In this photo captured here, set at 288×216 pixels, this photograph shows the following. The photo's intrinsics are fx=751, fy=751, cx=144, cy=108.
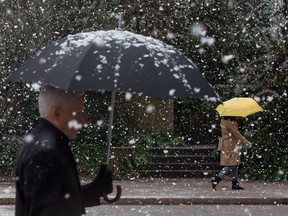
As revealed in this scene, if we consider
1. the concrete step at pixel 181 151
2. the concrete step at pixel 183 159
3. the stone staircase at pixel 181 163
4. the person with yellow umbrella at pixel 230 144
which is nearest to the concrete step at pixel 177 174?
the stone staircase at pixel 181 163

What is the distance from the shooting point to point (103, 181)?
13.9 ft

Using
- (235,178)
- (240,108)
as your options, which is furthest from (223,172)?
(240,108)

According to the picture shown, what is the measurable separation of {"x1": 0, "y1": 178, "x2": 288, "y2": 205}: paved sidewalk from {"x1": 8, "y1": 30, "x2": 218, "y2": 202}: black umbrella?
29.9 ft

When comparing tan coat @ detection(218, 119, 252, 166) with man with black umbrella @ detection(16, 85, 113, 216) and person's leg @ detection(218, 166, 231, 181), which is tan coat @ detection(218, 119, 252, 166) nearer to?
person's leg @ detection(218, 166, 231, 181)

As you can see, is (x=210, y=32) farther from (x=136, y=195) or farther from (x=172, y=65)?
(x=172, y=65)

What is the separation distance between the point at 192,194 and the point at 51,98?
418 inches

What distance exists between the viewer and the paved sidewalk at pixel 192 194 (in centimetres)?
1334

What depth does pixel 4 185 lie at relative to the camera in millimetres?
16172

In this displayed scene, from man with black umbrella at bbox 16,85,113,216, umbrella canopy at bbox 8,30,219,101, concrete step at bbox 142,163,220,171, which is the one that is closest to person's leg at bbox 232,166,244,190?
concrete step at bbox 142,163,220,171

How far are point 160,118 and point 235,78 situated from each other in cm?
357

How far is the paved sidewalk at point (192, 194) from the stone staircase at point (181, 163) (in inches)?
55.3

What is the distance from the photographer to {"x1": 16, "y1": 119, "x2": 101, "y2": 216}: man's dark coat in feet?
11.0

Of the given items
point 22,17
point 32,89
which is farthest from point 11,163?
point 22,17

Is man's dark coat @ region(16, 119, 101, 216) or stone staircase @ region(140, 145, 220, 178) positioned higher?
man's dark coat @ region(16, 119, 101, 216)
